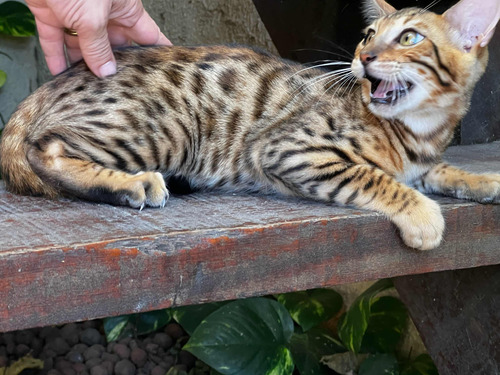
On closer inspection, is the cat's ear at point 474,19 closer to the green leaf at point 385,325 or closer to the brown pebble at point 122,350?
the green leaf at point 385,325

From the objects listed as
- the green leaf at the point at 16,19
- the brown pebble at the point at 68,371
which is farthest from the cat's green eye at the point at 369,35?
the green leaf at the point at 16,19

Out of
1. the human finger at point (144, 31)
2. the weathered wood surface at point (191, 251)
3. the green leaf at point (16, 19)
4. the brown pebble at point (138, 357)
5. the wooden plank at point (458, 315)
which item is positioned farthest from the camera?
the green leaf at point (16, 19)

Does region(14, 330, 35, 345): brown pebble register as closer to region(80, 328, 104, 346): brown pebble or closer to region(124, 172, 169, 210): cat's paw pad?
region(80, 328, 104, 346): brown pebble

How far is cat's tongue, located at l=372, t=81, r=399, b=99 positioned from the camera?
178 centimetres

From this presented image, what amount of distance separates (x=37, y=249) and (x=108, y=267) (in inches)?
5.2

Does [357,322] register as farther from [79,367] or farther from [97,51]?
[97,51]

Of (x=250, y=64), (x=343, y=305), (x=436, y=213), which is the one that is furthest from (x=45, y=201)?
(x=343, y=305)

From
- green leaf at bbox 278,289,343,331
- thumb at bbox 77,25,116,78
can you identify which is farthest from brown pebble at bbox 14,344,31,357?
thumb at bbox 77,25,116,78

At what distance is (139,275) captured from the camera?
1.25 m

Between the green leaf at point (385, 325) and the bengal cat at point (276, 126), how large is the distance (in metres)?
0.81

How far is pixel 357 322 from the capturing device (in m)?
2.39

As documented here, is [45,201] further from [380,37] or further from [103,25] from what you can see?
[380,37]

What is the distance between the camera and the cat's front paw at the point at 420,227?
1532 mm

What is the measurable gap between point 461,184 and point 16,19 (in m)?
2.53
